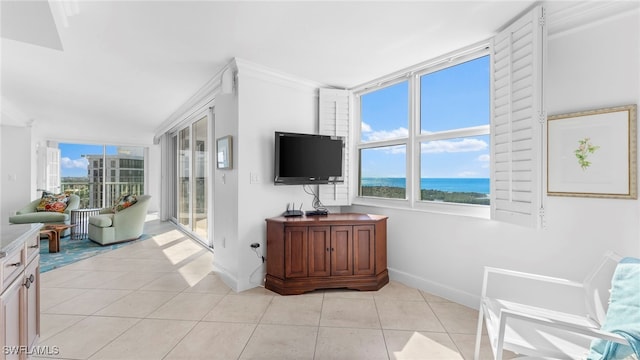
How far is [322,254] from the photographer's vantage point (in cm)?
269

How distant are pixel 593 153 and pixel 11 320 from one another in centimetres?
329

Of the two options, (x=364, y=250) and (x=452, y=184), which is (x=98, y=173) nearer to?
(x=364, y=250)

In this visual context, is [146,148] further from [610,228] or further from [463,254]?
[610,228]

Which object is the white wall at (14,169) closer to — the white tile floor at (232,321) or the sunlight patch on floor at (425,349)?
the white tile floor at (232,321)

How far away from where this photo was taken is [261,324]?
2.12m

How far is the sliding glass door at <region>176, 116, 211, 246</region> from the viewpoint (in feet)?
14.5

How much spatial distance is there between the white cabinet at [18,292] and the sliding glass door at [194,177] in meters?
2.72

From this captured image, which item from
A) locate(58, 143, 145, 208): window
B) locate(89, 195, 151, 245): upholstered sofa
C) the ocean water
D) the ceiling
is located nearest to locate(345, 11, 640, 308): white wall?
the ocean water

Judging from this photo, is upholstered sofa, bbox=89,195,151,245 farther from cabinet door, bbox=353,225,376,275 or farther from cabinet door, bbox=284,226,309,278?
cabinet door, bbox=353,225,376,275

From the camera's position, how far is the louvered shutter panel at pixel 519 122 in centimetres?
182

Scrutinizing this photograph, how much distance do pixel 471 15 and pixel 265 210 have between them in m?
2.43

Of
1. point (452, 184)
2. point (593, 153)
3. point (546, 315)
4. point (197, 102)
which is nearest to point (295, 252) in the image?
point (452, 184)

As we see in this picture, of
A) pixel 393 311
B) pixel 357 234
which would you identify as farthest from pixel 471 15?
pixel 393 311

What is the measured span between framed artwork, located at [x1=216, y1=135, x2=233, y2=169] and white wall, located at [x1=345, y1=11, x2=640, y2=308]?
2235 mm
